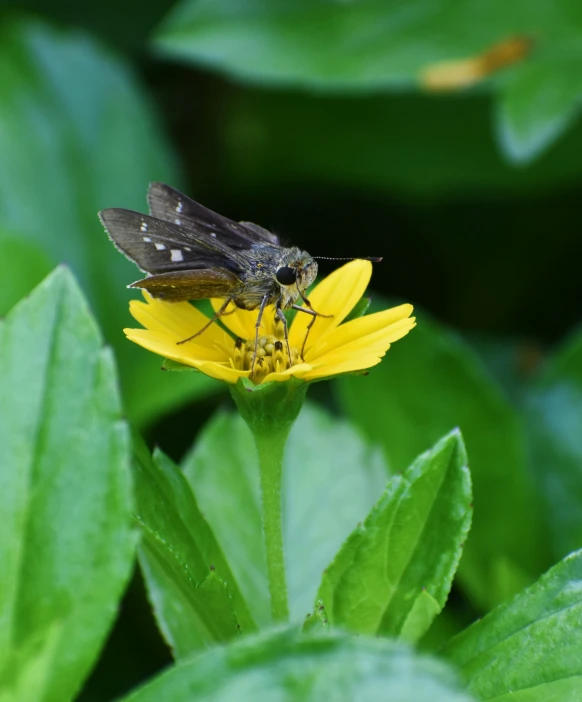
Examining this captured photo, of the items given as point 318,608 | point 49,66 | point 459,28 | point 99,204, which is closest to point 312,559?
point 318,608

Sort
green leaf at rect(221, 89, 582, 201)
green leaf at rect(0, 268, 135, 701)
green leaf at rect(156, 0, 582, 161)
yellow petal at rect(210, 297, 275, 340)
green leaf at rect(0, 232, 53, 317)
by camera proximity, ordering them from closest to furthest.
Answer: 1. green leaf at rect(0, 268, 135, 701)
2. yellow petal at rect(210, 297, 275, 340)
3. green leaf at rect(0, 232, 53, 317)
4. green leaf at rect(156, 0, 582, 161)
5. green leaf at rect(221, 89, 582, 201)

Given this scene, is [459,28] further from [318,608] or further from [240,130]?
[318,608]

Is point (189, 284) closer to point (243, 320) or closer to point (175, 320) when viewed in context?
point (175, 320)

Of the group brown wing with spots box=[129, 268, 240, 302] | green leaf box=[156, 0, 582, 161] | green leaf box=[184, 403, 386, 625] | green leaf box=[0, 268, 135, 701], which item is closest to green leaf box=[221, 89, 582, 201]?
green leaf box=[156, 0, 582, 161]

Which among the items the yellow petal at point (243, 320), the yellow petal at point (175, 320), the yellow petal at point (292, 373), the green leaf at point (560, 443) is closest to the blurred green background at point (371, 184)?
the green leaf at point (560, 443)

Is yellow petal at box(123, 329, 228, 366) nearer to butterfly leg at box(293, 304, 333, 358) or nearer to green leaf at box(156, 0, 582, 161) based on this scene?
butterfly leg at box(293, 304, 333, 358)

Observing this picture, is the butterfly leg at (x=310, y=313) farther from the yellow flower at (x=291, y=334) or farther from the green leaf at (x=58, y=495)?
the green leaf at (x=58, y=495)
